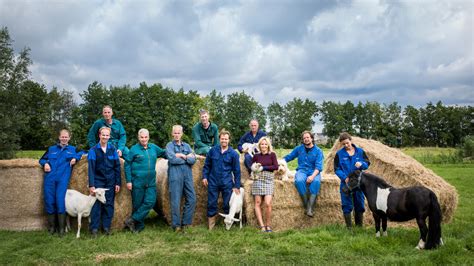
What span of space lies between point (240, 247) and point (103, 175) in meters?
3.34

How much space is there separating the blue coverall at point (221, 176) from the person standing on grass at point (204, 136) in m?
0.97

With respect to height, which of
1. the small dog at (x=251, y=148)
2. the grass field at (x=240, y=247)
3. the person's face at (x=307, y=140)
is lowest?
the grass field at (x=240, y=247)

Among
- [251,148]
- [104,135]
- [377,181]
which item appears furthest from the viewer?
[251,148]

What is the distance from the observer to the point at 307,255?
20.9 ft

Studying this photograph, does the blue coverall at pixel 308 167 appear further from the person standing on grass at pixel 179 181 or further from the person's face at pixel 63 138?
the person's face at pixel 63 138

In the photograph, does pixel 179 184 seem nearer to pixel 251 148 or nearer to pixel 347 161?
pixel 251 148

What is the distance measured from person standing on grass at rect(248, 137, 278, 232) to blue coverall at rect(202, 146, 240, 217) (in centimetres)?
46

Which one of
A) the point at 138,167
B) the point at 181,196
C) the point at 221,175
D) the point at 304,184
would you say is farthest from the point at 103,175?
the point at 304,184

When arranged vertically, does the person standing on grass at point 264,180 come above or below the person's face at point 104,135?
below

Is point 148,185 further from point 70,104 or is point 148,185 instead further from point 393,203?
point 70,104

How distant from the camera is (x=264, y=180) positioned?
27.7ft

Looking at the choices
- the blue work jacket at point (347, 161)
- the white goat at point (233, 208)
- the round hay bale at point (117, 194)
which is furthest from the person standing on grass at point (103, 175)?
the blue work jacket at point (347, 161)

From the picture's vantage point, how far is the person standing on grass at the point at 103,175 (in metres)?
8.12

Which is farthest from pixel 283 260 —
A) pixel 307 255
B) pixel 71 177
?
pixel 71 177
